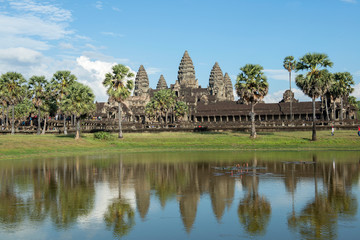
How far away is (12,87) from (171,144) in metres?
38.8

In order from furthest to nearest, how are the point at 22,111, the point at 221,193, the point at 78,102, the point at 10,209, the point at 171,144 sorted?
the point at 22,111 < the point at 78,102 < the point at 171,144 < the point at 221,193 < the point at 10,209

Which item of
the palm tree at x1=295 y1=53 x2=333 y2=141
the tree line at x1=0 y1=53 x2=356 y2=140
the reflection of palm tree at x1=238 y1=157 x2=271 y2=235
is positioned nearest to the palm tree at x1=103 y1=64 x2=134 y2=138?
the tree line at x1=0 y1=53 x2=356 y2=140

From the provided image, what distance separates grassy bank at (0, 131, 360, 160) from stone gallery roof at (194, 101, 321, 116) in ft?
152

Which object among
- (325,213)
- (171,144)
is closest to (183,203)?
(325,213)

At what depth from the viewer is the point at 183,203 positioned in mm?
18797

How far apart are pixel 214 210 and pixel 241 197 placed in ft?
10.1

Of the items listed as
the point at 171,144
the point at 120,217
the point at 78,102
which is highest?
the point at 78,102

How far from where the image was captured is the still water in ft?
46.2

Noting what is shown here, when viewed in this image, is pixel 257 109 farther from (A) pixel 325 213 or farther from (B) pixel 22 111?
(A) pixel 325 213

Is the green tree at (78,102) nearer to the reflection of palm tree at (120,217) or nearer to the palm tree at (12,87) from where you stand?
the palm tree at (12,87)

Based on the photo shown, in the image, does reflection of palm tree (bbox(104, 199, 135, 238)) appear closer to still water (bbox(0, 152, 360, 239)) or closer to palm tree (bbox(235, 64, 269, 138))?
still water (bbox(0, 152, 360, 239))

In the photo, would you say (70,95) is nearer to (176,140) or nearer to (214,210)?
(176,140)

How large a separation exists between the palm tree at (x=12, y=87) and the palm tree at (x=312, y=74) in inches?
2085

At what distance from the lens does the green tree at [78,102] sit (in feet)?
217
